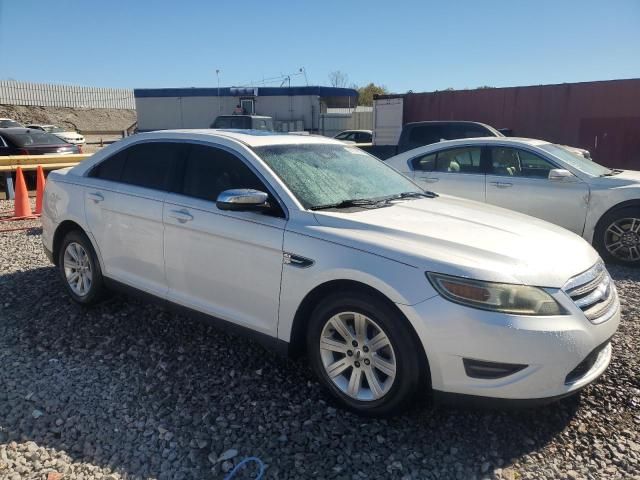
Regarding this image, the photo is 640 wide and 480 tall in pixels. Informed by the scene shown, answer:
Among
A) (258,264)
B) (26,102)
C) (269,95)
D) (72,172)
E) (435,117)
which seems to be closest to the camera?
(258,264)

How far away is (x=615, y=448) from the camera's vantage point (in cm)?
280

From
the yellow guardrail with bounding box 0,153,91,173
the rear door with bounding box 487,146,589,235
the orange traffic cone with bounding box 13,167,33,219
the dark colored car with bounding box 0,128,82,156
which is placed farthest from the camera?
the dark colored car with bounding box 0,128,82,156

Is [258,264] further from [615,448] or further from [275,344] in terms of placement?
[615,448]

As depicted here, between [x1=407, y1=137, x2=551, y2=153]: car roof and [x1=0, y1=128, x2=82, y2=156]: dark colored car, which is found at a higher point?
[x1=407, y1=137, x2=551, y2=153]: car roof

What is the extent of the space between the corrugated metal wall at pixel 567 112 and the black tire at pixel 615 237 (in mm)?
10141

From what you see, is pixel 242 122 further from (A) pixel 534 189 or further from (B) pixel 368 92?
(B) pixel 368 92

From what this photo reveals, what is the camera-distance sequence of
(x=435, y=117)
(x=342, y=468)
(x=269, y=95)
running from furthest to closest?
(x=269, y=95)
(x=435, y=117)
(x=342, y=468)

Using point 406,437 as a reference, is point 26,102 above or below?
above

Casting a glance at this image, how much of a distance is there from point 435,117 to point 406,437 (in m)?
17.3

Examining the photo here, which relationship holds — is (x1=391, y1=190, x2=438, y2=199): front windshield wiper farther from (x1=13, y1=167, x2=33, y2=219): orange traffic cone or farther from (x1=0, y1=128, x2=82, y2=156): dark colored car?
(x1=0, y1=128, x2=82, y2=156): dark colored car

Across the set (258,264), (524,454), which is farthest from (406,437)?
(258,264)

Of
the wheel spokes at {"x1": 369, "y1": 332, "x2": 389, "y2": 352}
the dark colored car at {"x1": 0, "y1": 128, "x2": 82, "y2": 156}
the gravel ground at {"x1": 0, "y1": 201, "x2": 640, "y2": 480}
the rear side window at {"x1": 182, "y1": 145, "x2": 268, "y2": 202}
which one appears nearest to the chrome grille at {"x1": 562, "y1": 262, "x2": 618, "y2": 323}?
the gravel ground at {"x1": 0, "y1": 201, "x2": 640, "y2": 480}

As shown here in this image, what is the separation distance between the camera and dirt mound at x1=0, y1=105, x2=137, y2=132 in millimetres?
41816

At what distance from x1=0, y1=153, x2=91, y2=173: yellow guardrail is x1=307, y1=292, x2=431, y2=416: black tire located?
9496 mm
